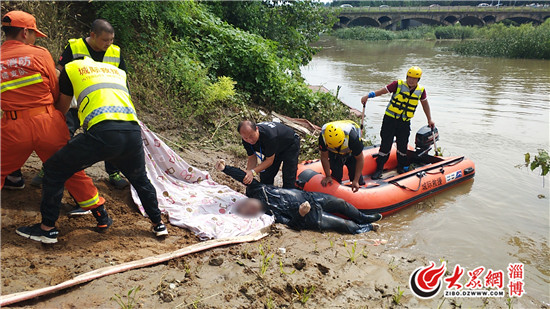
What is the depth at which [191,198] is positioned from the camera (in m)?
4.50

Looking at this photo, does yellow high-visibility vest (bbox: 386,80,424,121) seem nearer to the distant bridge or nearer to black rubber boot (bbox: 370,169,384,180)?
black rubber boot (bbox: 370,169,384,180)

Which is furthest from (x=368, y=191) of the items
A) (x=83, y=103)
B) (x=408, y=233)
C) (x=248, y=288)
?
(x=83, y=103)

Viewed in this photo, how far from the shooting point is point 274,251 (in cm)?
374

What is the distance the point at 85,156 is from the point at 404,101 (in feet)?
15.4

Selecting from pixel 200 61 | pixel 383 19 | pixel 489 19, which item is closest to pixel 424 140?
pixel 200 61

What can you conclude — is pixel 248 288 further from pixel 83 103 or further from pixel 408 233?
pixel 408 233

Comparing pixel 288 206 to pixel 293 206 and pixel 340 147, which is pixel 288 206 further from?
pixel 340 147

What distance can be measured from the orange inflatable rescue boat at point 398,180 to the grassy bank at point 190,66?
186 centimetres

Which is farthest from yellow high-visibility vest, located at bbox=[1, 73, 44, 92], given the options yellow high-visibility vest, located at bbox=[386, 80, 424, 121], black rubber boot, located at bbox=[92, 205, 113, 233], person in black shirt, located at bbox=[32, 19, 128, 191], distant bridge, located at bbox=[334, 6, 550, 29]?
distant bridge, located at bbox=[334, 6, 550, 29]

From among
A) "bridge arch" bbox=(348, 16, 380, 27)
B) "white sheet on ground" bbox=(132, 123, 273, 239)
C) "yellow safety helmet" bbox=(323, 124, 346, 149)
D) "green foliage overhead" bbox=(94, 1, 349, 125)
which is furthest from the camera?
"bridge arch" bbox=(348, 16, 380, 27)

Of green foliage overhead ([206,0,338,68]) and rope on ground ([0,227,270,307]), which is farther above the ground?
green foliage overhead ([206,0,338,68])

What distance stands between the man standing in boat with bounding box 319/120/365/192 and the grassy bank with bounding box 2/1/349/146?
2.01 metres

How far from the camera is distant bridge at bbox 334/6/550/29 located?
4412 centimetres

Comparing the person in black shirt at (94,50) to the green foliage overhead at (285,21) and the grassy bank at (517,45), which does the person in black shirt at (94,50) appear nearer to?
the green foliage overhead at (285,21)
